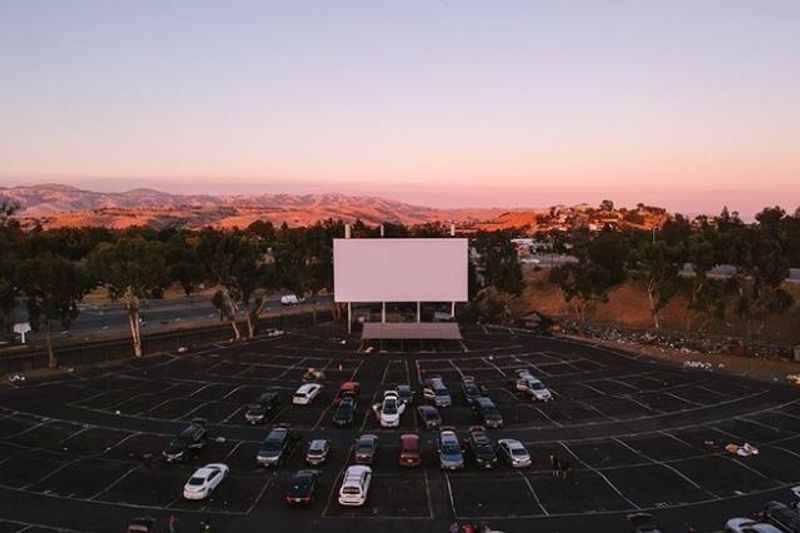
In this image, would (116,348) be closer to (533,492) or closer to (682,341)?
(533,492)

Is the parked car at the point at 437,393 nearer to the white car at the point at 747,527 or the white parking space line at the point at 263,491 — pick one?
the white parking space line at the point at 263,491

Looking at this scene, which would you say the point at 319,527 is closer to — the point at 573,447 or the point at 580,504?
the point at 580,504

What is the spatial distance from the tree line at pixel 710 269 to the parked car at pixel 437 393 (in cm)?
2506

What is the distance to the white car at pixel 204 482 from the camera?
2098cm

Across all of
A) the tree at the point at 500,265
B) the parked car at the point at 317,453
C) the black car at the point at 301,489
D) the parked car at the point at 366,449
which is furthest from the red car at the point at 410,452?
the tree at the point at 500,265

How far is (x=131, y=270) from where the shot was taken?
43844 millimetres

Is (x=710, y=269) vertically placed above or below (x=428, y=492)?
above

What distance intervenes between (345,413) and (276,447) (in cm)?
557

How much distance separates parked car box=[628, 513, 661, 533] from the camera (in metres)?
18.1

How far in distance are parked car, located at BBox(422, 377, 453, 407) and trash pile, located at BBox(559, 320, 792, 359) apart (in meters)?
21.4

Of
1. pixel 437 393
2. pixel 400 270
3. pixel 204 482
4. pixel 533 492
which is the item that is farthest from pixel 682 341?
pixel 204 482

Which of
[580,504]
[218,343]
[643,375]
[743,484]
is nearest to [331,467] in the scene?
[580,504]

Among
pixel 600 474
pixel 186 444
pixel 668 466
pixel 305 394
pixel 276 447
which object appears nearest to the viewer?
pixel 600 474

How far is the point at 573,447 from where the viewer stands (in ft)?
87.0
